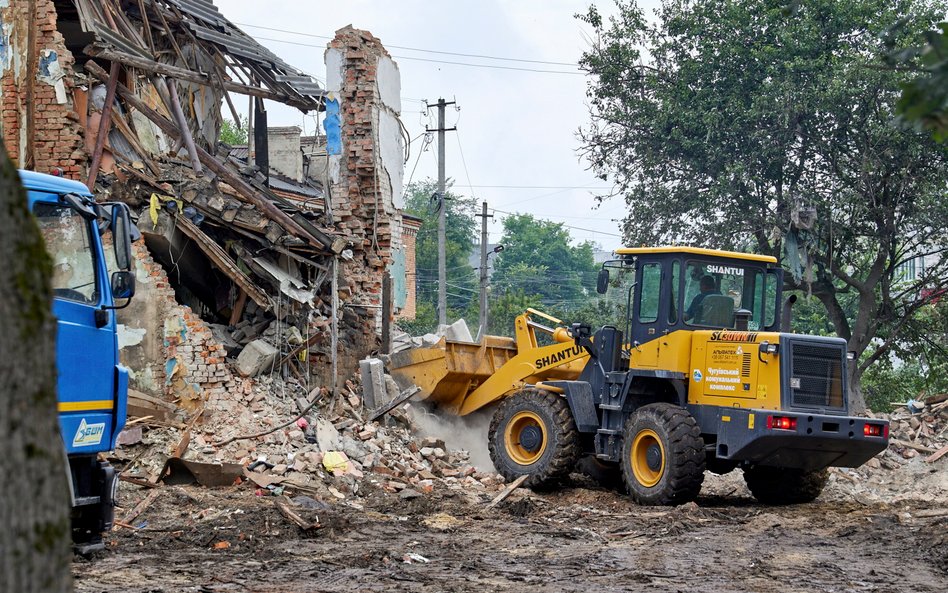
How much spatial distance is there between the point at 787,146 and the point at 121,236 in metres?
18.4

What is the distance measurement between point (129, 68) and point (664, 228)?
46.0 ft

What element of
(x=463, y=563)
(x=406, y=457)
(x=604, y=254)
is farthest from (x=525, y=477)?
(x=604, y=254)

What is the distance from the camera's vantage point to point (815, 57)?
23312mm

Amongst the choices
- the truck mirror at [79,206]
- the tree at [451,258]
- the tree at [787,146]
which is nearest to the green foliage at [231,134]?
the tree at [451,258]

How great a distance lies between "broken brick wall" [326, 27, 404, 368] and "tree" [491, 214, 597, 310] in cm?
4904

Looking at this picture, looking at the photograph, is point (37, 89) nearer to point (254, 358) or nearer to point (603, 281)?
point (254, 358)

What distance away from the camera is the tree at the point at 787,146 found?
2244cm

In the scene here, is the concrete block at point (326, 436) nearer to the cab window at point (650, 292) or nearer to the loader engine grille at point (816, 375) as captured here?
the cab window at point (650, 292)

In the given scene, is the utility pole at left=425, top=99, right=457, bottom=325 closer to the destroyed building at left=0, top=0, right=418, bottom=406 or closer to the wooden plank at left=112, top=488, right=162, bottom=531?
the destroyed building at left=0, top=0, right=418, bottom=406

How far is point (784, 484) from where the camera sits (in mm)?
13250

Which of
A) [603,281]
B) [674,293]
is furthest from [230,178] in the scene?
[674,293]

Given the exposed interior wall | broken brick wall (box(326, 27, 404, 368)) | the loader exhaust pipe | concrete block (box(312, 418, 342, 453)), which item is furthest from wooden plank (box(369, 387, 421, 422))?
the exposed interior wall

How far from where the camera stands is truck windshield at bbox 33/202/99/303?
770 centimetres

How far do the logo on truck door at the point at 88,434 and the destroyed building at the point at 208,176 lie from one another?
19.8 feet
